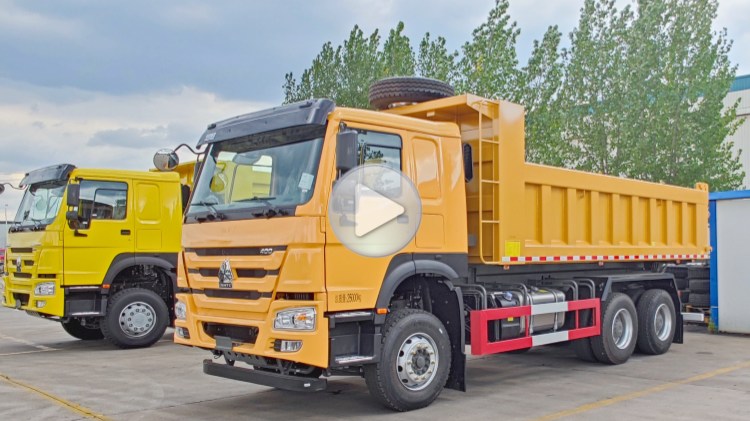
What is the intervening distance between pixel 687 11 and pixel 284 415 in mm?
20291

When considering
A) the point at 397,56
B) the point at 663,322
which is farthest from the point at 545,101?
the point at 663,322

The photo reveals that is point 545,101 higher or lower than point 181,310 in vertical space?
higher

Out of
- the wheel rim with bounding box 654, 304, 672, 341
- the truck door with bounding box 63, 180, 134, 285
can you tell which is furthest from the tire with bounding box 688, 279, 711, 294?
the truck door with bounding box 63, 180, 134, 285

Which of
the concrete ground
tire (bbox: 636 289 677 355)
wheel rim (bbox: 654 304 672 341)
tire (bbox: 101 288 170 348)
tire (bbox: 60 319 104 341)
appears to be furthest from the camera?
tire (bbox: 60 319 104 341)

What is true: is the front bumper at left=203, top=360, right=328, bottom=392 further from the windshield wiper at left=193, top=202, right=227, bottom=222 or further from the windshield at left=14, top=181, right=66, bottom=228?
the windshield at left=14, top=181, right=66, bottom=228

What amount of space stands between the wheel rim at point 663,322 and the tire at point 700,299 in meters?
3.10

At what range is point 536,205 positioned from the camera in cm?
825

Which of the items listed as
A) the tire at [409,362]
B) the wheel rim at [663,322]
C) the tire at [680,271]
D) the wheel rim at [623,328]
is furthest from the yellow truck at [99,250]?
the tire at [680,271]

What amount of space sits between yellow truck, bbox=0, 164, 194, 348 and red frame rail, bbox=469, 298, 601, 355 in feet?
20.8

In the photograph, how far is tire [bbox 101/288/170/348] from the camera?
11297 mm

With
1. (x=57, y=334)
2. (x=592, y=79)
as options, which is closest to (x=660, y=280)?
(x=57, y=334)

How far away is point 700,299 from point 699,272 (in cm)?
49

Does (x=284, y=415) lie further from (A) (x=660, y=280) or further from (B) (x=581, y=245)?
(A) (x=660, y=280)

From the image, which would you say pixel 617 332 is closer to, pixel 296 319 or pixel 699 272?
pixel 699 272
